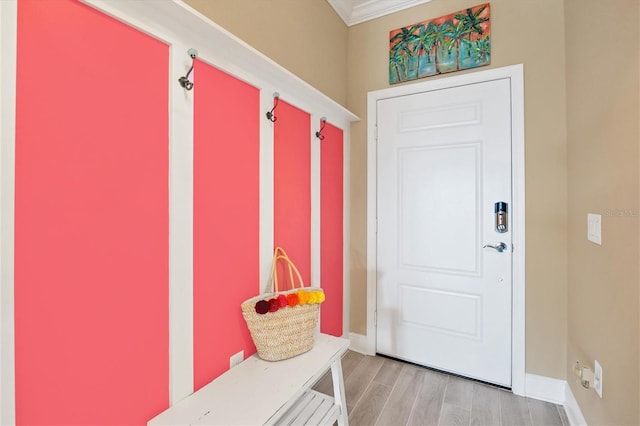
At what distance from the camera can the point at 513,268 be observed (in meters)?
1.88

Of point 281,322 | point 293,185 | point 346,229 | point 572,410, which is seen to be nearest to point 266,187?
point 293,185

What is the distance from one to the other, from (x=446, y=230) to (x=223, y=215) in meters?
1.58

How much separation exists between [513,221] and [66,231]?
2.27m

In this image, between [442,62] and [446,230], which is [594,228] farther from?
[442,62]

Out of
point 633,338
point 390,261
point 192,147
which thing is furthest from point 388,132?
point 633,338

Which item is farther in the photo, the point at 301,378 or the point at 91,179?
the point at 301,378

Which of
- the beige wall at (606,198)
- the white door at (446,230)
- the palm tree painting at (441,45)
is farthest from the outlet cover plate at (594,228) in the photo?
the palm tree painting at (441,45)

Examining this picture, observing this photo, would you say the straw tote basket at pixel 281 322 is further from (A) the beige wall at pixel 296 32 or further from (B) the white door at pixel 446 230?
(A) the beige wall at pixel 296 32

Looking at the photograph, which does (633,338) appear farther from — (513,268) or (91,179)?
(91,179)

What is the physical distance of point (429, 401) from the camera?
5.83 feet

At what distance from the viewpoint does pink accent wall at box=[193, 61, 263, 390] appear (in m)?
1.18

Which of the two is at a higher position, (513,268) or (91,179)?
(91,179)
